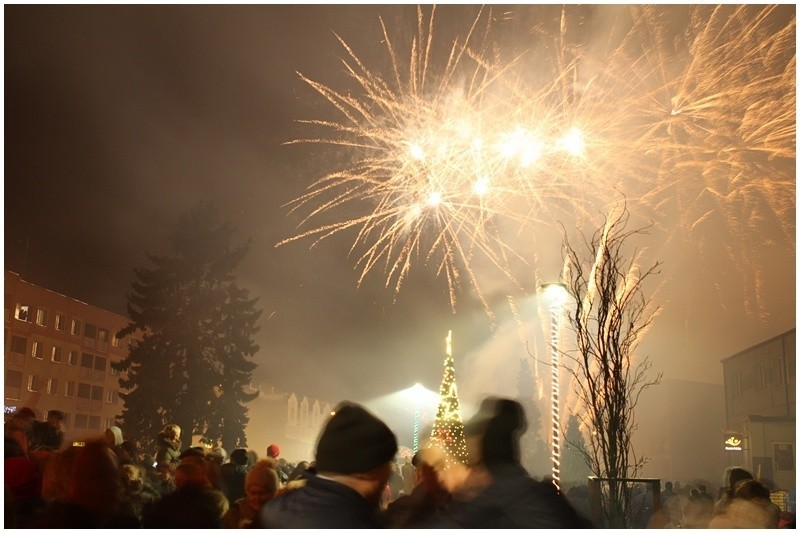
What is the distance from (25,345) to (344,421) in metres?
59.0

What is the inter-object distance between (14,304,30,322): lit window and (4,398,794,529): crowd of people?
2086 inches

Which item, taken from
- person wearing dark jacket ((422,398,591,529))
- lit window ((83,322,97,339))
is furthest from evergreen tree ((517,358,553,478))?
person wearing dark jacket ((422,398,591,529))

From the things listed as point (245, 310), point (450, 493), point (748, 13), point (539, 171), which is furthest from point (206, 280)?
point (450, 493)

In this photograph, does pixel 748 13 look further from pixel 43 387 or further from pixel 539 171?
pixel 43 387

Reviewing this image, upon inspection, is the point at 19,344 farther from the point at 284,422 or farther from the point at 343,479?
the point at 343,479

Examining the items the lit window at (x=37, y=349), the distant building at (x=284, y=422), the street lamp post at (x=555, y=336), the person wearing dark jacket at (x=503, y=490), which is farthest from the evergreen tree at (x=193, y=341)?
the person wearing dark jacket at (x=503, y=490)

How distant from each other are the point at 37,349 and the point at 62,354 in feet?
11.4

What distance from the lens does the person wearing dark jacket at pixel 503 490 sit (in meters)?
4.25

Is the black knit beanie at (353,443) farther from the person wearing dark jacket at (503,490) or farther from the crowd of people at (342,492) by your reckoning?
the person wearing dark jacket at (503,490)

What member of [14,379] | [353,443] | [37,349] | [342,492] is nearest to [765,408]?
[353,443]

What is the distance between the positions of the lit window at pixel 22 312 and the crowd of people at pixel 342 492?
52980 mm

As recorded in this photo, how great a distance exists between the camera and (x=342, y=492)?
3.35 metres

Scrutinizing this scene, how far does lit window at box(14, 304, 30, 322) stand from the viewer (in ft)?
178

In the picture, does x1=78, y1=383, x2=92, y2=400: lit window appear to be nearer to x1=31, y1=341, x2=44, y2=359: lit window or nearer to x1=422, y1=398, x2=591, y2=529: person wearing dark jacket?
x1=31, y1=341, x2=44, y2=359: lit window
